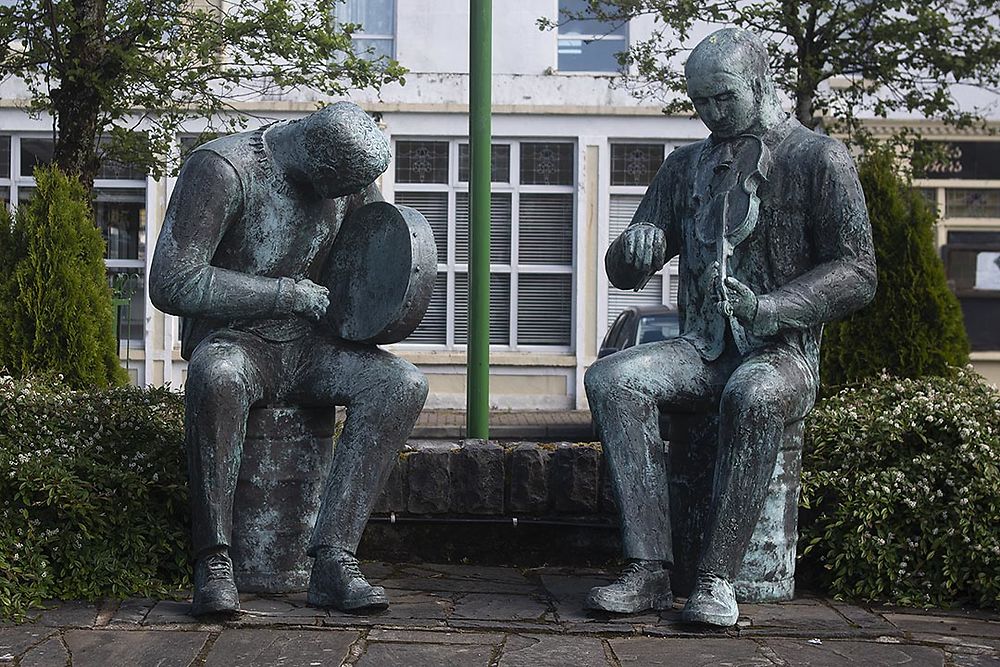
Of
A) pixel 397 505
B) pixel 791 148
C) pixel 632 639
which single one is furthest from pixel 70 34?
pixel 632 639

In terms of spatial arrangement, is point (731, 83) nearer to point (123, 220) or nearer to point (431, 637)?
point (431, 637)

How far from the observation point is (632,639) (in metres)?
3.88

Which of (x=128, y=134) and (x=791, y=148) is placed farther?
(x=128, y=134)

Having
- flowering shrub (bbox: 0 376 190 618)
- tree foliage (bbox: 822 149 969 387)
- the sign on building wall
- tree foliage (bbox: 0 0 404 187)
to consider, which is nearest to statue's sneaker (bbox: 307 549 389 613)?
flowering shrub (bbox: 0 376 190 618)

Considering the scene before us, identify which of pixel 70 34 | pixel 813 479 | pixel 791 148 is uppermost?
pixel 70 34

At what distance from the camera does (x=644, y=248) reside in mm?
4441

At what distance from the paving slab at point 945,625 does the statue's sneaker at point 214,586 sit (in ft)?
6.17

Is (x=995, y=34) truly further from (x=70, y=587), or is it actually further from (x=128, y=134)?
(x=70, y=587)

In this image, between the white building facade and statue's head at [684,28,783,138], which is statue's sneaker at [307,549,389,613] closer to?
statue's head at [684,28,783,138]

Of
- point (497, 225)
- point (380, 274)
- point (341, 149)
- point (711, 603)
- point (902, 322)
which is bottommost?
point (711, 603)

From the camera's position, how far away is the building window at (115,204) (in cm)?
1789

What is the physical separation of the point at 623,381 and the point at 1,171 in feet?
50.5

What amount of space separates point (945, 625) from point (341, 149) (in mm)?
2211

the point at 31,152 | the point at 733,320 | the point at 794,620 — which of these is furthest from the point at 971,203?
the point at 794,620
